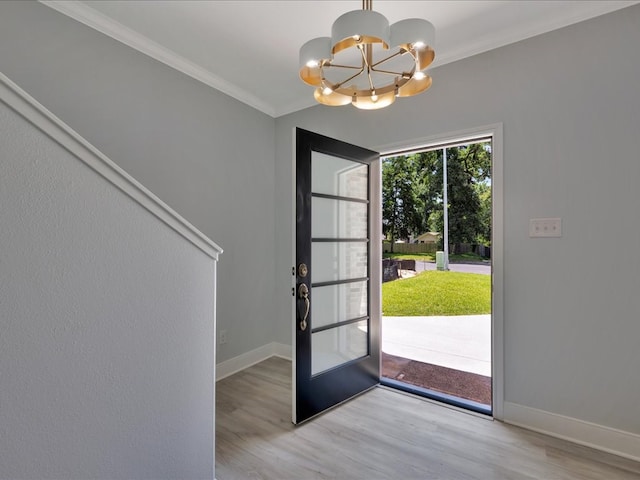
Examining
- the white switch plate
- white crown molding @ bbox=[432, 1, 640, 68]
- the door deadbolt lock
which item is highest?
white crown molding @ bbox=[432, 1, 640, 68]

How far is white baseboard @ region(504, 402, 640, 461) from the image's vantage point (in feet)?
5.89

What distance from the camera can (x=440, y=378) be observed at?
2.94m

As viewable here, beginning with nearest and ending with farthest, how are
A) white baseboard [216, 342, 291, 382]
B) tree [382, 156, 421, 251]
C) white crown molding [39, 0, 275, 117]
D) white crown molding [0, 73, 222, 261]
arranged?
1. white crown molding [0, 73, 222, 261]
2. white crown molding [39, 0, 275, 117]
3. white baseboard [216, 342, 291, 382]
4. tree [382, 156, 421, 251]

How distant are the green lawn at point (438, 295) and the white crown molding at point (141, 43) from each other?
466cm

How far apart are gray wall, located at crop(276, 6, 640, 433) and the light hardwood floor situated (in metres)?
0.28

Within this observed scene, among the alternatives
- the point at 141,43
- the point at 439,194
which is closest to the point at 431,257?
the point at 439,194

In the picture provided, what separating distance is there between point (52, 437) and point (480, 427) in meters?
2.26

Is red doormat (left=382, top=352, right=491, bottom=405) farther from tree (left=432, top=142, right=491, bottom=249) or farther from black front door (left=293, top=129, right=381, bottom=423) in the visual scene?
tree (left=432, top=142, right=491, bottom=249)

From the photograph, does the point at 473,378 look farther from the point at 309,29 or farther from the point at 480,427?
the point at 309,29

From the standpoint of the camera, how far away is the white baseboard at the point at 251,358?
2838 millimetres

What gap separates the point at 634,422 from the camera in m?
1.79

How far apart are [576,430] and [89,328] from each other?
262cm

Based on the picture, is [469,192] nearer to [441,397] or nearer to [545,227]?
[545,227]

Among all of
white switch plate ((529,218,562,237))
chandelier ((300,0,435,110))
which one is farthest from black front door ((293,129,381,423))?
white switch plate ((529,218,562,237))
